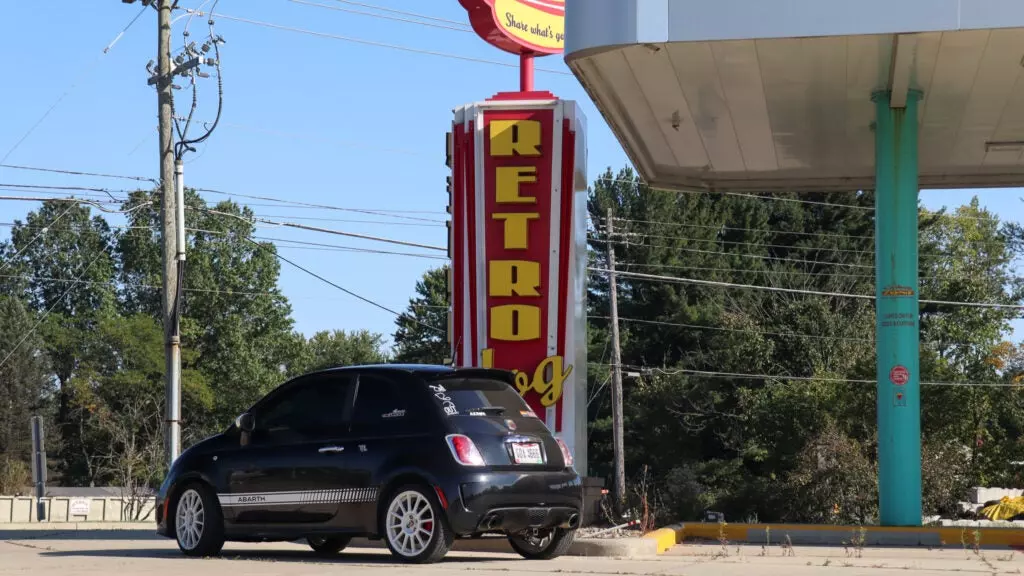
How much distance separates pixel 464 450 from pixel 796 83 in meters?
8.38

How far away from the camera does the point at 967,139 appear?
796 inches

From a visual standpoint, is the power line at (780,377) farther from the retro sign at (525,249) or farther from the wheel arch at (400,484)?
the wheel arch at (400,484)

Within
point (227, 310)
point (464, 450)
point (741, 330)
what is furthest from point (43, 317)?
point (464, 450)

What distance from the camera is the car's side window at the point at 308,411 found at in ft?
37.8

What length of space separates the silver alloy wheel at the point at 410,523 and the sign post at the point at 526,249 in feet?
14.9

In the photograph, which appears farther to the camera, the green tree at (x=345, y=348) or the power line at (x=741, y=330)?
the green tree at (x=345, y=348)

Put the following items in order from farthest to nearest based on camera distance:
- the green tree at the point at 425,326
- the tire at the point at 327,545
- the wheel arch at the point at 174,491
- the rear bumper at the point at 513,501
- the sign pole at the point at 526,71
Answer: the green tree at the point at 425,326 → the sign pole at the point at 526,71 → the tire at the point at 327,545 → the wheel arch at the point at 174,491 → the rear bumper at the point at 513,501

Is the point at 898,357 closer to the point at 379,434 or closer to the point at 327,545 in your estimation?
the point at 327,545

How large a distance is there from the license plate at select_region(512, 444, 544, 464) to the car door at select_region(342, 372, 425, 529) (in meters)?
0.77

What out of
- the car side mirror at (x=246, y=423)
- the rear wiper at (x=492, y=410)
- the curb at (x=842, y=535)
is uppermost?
the rear wiper at (x=492, y=410)

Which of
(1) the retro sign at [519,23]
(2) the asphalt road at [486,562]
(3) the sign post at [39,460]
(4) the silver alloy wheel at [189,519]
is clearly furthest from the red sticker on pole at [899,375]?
(3) the sign post at [39,460]

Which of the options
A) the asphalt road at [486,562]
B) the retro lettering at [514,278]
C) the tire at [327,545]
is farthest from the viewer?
the retro lettering at [514,278]

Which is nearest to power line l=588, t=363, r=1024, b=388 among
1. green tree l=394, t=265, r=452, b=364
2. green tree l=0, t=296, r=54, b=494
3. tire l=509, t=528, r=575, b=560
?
green tree l=394, t=265, r=452, b=364

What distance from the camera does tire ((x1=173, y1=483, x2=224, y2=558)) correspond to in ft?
38.8
